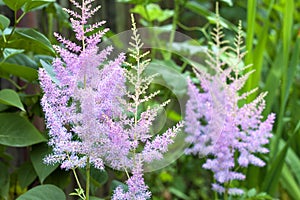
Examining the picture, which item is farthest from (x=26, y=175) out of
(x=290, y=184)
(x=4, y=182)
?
(x=290, y=184)

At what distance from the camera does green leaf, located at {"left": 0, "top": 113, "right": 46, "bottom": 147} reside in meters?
A: 0.92

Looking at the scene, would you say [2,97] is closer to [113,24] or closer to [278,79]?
[278,79]

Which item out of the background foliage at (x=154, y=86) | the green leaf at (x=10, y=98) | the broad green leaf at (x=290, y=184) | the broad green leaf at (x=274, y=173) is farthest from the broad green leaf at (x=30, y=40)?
the broad green leaf at (x=290, y=184)

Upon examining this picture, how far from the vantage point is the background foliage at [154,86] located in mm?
926

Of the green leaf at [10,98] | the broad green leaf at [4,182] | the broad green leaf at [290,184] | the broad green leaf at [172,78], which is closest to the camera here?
the green leaf at [10,98]

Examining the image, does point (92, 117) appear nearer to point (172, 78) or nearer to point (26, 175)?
point (26, 175)

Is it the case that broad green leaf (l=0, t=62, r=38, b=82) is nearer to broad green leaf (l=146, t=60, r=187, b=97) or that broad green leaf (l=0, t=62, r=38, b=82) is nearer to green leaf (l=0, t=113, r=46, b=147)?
green leaf (l=0, t=113, r=46, b=147)

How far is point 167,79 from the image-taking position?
49.6 inches

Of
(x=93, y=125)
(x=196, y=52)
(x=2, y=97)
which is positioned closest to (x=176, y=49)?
(x=196, y=52)

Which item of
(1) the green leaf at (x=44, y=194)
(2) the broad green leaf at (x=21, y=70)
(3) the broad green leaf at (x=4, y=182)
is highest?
(2) the broad green leaf at (x=21, y=70)

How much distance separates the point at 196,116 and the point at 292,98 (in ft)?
2.49

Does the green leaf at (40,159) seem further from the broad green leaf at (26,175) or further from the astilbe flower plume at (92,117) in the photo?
the astilbe flower plume at (92,117)

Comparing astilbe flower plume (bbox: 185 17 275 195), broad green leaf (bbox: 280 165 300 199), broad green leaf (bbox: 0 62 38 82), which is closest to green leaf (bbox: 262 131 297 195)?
broad green leaf (bbox: 280 165 300 199)

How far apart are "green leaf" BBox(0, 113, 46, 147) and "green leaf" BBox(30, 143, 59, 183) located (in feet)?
0.16
